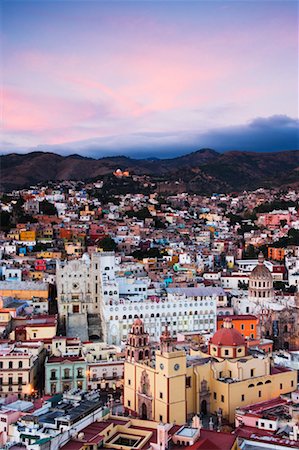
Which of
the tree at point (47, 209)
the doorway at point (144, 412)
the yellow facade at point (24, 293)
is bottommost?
the doorway at point (144, 412)

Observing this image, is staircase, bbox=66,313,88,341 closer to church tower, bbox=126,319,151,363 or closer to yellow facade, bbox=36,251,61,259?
church tower, bbox=126,319,151,363

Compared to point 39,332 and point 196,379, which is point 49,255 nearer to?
point 39,332

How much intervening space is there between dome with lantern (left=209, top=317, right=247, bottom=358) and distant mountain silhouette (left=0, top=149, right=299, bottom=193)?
63903 millimetres

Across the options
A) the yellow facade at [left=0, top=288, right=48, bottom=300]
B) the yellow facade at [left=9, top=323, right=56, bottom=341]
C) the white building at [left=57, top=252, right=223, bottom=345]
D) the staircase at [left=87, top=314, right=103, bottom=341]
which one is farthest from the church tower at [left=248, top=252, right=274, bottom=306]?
the yellow facade at [left=9, top=323, right=56, bottom=341]

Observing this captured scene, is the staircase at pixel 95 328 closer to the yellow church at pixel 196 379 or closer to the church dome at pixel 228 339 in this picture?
the yellow church at pixel 196 379

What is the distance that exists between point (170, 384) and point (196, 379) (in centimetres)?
132

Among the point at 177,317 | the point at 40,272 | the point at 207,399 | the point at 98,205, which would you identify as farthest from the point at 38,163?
the point at 207,399

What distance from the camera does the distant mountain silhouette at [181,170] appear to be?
9538cm

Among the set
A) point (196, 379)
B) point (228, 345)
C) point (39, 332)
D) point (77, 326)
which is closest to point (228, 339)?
point (228, 345)

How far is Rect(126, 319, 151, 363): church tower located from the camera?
21.0 meters

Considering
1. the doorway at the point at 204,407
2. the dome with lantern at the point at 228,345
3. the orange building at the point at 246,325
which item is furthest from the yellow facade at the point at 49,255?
the doorway at the point at 204,407

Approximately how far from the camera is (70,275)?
105ft

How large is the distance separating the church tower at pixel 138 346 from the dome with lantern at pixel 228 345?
2.29m

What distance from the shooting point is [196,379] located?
20250 millimetres
